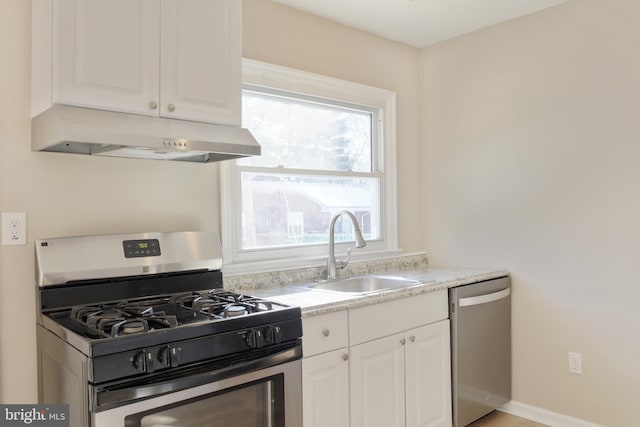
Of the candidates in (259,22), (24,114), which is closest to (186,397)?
(24,114)

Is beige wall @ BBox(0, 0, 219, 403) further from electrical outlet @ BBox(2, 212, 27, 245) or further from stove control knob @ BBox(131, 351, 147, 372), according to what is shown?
stove control knob @ BBox(131, 351, 147, 372)

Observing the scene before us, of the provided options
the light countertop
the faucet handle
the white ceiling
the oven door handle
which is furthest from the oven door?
the white ceiling

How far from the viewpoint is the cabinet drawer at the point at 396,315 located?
2229 millimetres

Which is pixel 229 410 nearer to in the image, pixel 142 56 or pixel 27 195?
pixel 27 195

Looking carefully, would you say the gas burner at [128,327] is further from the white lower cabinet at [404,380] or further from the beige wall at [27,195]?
the white lower cabinet at [404,380]

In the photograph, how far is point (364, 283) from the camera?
Result: 298 cm

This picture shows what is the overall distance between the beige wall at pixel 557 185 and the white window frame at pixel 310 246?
394 mm

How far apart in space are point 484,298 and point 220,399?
1750 millimetres

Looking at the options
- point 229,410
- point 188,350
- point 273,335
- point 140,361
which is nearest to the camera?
point 140,361

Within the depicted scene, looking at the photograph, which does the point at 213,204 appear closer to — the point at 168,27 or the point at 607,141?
the point at 168,27

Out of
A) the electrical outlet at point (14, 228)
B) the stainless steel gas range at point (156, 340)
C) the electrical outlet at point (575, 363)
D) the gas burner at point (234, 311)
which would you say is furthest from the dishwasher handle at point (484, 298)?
the electrical outlet at point (14, 228)

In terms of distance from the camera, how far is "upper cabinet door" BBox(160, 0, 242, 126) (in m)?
1.88

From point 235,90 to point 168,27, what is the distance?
0.35 m

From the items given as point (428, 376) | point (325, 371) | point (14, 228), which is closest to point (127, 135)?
point (14, 228)
